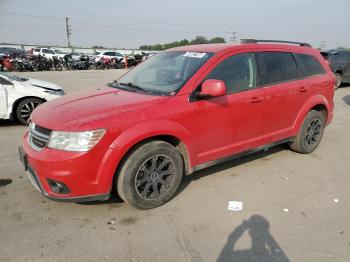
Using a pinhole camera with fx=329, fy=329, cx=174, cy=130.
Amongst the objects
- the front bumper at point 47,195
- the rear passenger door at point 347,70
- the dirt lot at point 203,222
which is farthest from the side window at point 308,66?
the rear passenger door at point 347,70

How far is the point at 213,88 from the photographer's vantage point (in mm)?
3521

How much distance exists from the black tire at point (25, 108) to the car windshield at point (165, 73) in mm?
3619

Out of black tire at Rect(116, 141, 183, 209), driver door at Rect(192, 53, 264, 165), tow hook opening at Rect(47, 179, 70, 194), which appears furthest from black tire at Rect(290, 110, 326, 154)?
tow hook opening at Rect(47, 179, 70, 194)

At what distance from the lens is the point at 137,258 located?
280 cm

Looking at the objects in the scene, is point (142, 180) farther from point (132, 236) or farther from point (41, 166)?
point (41, 166)

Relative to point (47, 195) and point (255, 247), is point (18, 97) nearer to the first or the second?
point (47, 195)

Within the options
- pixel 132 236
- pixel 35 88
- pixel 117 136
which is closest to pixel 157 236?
pixel 132 236

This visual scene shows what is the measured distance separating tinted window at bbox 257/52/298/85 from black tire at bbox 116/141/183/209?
5.59 ft

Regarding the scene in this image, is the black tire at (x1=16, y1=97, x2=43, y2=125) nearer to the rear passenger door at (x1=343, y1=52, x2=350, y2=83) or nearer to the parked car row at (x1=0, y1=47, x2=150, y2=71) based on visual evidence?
the rear passenger door at (x1=343, y1=52, x2=350, y2=83)

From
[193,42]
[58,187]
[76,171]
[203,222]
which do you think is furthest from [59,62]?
[203,222]

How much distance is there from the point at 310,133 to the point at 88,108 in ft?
12.0

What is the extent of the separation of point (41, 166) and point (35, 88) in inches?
190

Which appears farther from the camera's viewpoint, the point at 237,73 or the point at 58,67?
the point at 58,67

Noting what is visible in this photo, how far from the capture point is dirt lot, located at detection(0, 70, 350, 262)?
287 cm
